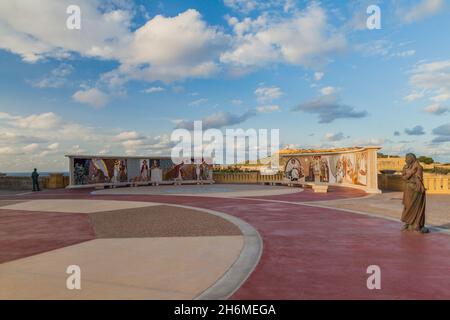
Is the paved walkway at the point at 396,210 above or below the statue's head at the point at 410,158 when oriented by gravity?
below

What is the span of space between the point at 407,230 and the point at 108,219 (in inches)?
405

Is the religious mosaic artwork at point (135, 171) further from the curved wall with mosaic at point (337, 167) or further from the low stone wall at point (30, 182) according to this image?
the curved wall with mosaic at point (337, 167)

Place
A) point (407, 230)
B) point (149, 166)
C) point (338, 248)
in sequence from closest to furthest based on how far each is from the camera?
point (338, 248)
point (407, 230)
point (149, 166)

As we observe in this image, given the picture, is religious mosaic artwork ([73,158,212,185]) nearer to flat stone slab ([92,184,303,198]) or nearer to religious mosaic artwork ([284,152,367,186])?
flat stone slab ([92,184,303,198])

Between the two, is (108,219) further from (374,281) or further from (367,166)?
(367,166)

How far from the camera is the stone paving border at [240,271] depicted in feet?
16.6

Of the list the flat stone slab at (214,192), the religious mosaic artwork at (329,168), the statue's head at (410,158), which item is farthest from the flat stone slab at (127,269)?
the religious mosaic artwork at (329,168)

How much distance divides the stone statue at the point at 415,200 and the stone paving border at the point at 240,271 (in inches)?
177

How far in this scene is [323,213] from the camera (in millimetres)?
13203

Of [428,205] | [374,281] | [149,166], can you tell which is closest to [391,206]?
[428,205]

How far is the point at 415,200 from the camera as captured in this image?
9.32m

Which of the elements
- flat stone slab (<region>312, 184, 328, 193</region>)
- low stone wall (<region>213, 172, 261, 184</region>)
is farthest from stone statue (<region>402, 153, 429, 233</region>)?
low stone wall (<region>213, 172, 261, 184</region>)

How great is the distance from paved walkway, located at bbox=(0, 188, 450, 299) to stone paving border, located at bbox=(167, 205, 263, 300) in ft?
0.42
